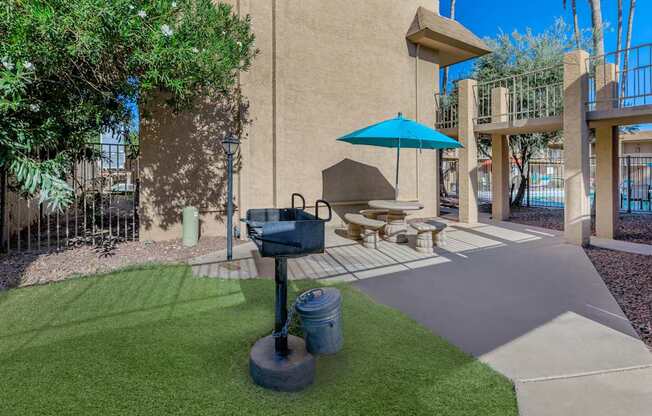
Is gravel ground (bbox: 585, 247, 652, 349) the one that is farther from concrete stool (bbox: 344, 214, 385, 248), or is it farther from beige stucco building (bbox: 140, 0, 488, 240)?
beige stucco building (bbox: 140, 0, 488, 240)

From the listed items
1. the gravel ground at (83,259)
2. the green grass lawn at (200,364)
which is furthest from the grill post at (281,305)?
the gravel ground at (83,259)

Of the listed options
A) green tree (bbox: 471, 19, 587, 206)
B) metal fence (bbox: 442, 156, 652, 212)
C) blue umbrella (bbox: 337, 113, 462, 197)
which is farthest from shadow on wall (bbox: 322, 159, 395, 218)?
metal fence (bbox: 442, 156, 652, 212)

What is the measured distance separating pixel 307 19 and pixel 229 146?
489cm

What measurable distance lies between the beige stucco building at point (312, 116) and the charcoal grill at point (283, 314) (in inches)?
221

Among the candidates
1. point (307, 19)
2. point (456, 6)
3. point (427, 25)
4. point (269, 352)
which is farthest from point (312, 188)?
point (456, 6)

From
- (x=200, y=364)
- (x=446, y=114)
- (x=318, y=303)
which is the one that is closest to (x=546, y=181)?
(x=446, y=114)

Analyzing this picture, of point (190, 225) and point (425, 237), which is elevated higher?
point (190, 225)

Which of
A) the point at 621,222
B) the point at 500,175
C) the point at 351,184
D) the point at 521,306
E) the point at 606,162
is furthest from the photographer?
the point at 500,175

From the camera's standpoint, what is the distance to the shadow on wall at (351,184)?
9508 millimetres

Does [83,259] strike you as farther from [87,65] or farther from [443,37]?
[443,37]

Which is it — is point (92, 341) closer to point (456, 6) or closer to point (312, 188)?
point (312, 188)

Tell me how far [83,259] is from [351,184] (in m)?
6.32

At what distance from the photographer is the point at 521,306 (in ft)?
13.8

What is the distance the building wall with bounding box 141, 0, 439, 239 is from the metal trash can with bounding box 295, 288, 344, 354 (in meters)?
5.79
